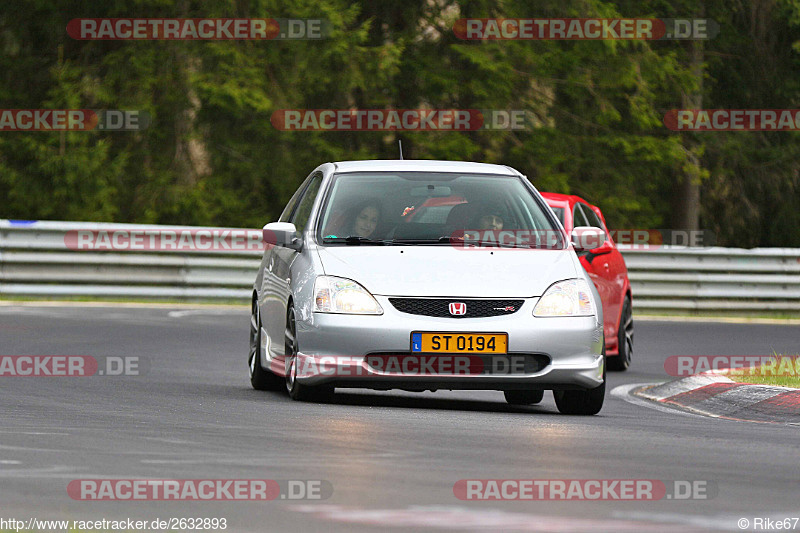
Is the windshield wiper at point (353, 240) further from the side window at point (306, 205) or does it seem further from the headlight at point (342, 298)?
the headlight at point (342, 298)

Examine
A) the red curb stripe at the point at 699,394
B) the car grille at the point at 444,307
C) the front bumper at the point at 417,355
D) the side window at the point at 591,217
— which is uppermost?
the side window at the point at 591,217

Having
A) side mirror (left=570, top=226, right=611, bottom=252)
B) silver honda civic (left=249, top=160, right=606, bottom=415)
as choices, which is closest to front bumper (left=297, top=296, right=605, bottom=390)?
silver honda civic (left=249, top=160, right=606, bottom=415)

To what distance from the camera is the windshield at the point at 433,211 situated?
11.2m

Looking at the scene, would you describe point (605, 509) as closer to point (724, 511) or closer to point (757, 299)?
point (724, 511)

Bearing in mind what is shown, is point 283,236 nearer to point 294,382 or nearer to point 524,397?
point 294,382

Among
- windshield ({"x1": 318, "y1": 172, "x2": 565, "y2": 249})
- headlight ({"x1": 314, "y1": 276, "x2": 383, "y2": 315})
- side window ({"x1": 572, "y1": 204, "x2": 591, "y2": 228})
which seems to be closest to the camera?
headlight ({"x1": 314, "y1": 276, "x2": 383, "y2": 315})

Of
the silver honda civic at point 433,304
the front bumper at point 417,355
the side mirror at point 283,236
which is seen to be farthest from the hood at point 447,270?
the side mirror at point 283,236

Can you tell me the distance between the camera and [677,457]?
838 centimetres

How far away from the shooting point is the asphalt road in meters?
6.47

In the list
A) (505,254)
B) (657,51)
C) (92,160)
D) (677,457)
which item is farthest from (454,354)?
(657,51)

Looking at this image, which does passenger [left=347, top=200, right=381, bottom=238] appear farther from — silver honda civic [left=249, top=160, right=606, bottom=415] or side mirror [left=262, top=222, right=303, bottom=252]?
side mirror [left=262, top=222, right=303, bottom=252]

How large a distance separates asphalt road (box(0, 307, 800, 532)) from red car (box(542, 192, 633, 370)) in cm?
261

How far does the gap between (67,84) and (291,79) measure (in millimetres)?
3794

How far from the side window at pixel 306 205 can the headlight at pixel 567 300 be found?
1.83 m
